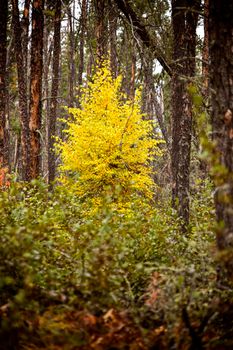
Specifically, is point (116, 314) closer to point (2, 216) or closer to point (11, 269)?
point (11, 269)

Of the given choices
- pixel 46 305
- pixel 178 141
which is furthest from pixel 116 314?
pixel 178 141

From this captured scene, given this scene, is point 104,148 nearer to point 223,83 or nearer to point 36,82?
point 36,82

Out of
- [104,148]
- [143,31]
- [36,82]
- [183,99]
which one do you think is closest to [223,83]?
[183,99]

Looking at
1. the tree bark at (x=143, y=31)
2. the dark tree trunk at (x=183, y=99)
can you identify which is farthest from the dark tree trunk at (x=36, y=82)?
the dark tree trunk at (x=183, y=99)

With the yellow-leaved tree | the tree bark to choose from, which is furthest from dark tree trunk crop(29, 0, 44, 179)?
the tree bark

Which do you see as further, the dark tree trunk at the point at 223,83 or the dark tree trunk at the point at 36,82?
the dark tree trunk at the point at 36,82

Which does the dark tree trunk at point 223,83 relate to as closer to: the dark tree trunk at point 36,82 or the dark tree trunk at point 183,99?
the dark tree trunk at point 183,99

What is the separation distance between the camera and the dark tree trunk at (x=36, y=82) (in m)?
10.5

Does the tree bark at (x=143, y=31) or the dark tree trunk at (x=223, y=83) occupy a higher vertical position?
the tree bark at (x=143, y=31)

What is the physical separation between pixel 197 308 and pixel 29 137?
855 cm

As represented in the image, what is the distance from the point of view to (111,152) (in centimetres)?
1120

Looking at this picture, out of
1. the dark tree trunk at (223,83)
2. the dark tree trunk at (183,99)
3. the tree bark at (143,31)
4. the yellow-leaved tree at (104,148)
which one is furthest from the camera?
the yellow-leaved tree at (104,148)

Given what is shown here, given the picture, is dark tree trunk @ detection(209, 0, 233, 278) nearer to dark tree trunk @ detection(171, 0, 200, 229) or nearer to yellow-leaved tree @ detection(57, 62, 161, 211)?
dark tree trunk @ detection(171, 0, 200, 229)

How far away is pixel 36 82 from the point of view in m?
10.9
